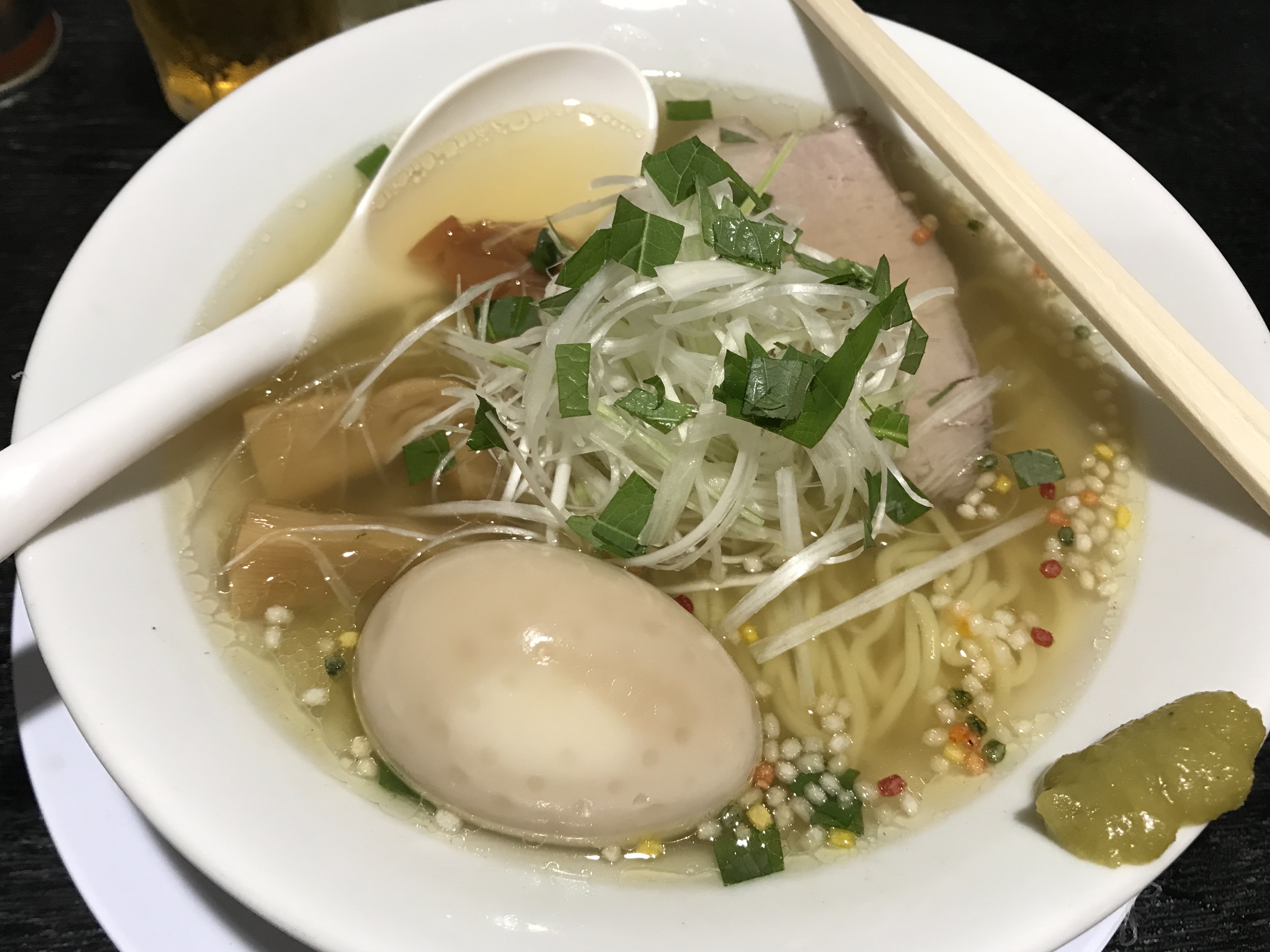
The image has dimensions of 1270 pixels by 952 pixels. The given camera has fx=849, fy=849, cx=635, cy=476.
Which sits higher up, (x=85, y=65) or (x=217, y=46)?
(x=217, y=46)

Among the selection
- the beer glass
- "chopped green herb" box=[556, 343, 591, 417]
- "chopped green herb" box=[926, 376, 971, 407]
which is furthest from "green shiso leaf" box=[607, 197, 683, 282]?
the beer glass

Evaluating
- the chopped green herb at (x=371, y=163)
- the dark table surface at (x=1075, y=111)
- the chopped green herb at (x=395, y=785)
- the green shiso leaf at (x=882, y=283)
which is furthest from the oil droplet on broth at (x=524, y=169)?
the chopped green herb at (x=395, y=785)

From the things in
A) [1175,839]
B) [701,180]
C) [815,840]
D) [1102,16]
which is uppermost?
[1102,16]

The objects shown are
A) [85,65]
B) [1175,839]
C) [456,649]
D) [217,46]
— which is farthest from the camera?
[85,65]

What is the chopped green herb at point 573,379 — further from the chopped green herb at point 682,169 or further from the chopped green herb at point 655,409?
the chopped green herb at point 682,169

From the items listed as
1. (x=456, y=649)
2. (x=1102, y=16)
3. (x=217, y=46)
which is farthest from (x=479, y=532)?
(x=1102, y=16)

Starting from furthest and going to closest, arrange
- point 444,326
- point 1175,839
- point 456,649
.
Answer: point 444,326 < point 456,649 < point 1175,839

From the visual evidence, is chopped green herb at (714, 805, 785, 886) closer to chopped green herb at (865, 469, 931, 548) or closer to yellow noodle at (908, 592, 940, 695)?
yellow noodle at (908, 592, 940, 695)

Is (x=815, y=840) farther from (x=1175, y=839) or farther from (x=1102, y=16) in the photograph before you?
(x=1102, y=16)
